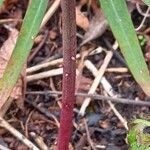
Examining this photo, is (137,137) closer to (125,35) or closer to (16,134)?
(125,35)

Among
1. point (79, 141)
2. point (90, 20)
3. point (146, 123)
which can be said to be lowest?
point (79, 141)

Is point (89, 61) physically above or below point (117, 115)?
above

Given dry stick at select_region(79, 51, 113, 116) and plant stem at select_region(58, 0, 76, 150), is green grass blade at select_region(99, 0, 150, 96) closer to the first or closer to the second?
plant stem at select_region(58, 0, 76, 150)

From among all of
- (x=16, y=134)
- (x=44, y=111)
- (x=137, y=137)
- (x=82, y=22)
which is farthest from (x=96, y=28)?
(x=137, y=137)

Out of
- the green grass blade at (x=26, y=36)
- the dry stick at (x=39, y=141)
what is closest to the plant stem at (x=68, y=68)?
the green grass blade at (x=26, y=36)

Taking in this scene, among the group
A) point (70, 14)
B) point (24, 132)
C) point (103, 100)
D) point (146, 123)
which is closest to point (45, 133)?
point (24, 132)

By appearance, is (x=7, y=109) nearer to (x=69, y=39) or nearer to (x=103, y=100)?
(x=103, y=100)

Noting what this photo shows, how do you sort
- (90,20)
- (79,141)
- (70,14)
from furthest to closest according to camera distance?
(90,20) → (79,141) → (70,14)

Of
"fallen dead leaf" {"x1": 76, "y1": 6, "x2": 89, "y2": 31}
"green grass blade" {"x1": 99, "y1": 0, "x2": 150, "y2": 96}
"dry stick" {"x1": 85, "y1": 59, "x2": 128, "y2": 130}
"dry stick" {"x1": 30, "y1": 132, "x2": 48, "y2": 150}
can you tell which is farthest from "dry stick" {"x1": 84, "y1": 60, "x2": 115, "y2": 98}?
"green grass blade" {"x1": 99, "y1": 0, "x2": 150, "y2": 96}
